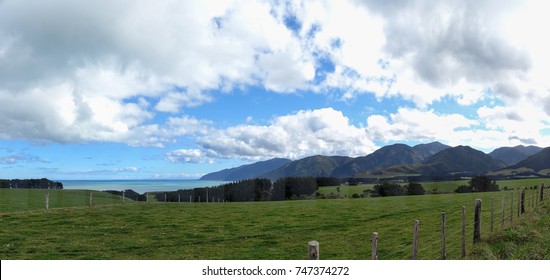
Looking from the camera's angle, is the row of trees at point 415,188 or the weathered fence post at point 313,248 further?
the row of trees at point 415,188

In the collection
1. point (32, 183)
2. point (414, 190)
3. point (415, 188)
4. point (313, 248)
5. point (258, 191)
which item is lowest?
point (258, 191)

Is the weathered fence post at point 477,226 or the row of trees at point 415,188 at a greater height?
the weathered fence post at point 477,226

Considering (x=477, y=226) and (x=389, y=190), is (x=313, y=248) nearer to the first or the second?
(x=477, y=226)

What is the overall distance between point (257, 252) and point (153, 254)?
612 cm

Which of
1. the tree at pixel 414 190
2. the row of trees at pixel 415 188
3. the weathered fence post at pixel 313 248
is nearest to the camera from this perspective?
the weathered fence post at pixel 313 248

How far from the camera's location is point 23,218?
38062mm

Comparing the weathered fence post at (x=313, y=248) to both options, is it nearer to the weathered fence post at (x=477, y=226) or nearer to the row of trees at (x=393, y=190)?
the weathered fence post at (x=477, y=226)

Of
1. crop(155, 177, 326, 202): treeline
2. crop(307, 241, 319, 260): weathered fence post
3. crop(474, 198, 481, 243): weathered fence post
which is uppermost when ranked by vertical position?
crop(307, 241, 319, 260): weathered fence post

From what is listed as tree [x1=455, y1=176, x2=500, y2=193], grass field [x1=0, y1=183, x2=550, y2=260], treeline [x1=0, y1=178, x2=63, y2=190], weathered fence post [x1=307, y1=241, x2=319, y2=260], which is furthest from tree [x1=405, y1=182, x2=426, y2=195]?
weathered fence post [x1=307, y1=241, x2=319, y2=260]

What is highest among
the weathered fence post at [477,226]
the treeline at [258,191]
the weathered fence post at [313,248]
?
the weathered fence post at [313,248]

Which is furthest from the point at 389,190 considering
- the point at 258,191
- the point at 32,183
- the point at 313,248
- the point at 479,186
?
the point at 32,183

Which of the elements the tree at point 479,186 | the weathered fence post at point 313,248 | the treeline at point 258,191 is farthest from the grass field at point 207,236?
the tree at point 479,186

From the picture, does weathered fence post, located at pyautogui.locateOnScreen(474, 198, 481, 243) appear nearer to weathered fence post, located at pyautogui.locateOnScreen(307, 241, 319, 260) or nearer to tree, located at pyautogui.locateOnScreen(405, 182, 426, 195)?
weathered fence post, located at pyautogui.locateOnScreen(307, 241, 319, 260)
